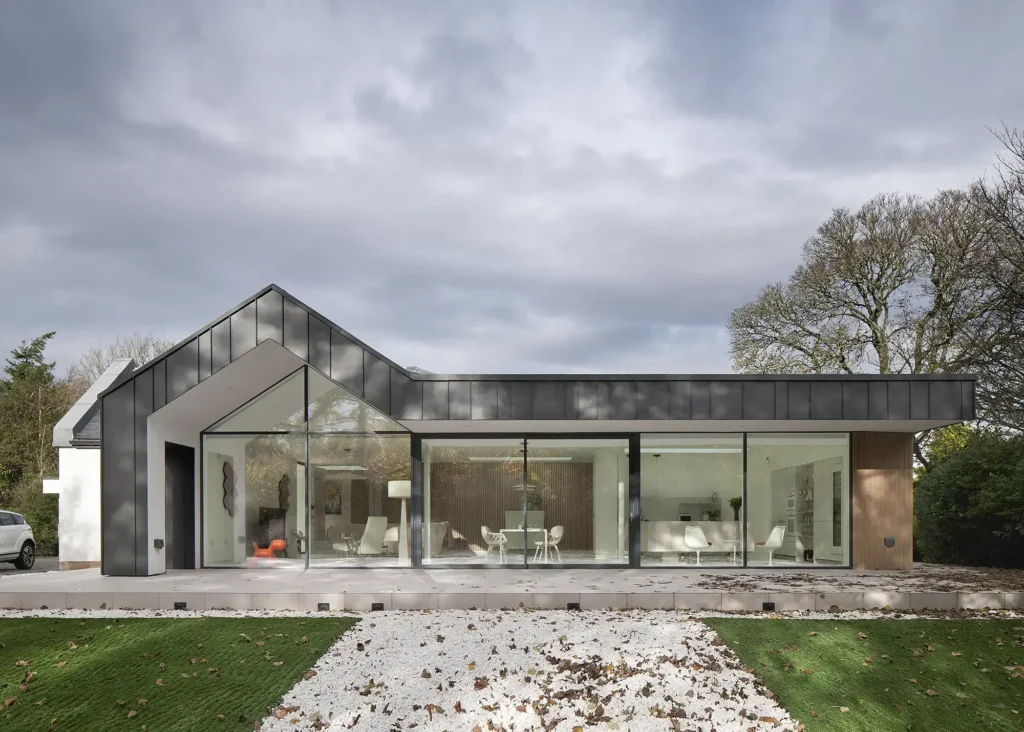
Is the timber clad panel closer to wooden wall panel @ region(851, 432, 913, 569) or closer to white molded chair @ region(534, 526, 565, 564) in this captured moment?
white molded chair @ region(534, 526, 565, 564)

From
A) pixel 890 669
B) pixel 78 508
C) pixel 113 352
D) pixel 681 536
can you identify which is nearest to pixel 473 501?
pixel 681 536

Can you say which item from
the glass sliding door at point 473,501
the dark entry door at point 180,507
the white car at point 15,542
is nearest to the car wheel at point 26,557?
the white car at point 15,542

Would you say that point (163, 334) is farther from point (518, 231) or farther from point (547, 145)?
point (547, 145)

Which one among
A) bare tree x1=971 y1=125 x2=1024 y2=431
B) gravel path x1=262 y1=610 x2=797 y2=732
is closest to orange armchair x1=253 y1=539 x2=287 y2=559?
gravel path x1=262 y1=610 x2=797 y2=732

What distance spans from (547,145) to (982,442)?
12.5 m

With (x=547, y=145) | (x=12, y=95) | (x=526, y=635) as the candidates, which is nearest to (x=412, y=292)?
(x=547, y=145)

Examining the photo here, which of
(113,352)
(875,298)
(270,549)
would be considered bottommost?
(270,549)

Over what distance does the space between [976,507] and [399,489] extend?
970 centimetres

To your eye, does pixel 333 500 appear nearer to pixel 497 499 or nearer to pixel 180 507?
pixel 180 507

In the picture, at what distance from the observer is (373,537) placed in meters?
13.6

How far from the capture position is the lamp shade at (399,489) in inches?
536

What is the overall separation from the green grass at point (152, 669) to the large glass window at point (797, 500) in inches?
296

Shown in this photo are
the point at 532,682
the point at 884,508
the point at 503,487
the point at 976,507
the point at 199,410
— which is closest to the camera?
the point at 532,682

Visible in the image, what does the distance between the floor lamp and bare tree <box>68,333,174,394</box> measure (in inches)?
915
